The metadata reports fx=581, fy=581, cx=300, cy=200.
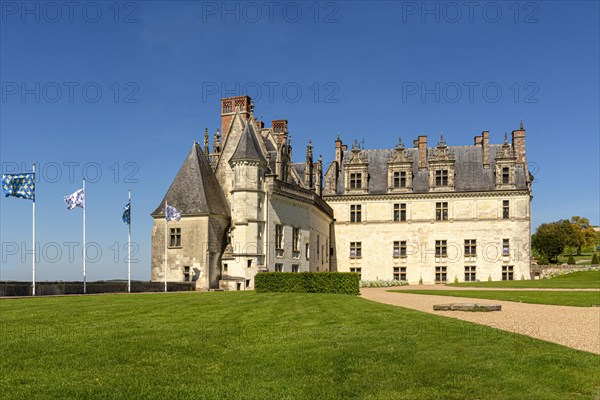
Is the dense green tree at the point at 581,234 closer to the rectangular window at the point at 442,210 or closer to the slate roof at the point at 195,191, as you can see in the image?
the rectangular window at the point at 442,210

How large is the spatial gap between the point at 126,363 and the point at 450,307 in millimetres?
13190

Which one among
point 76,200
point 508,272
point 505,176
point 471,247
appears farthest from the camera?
point 471,247

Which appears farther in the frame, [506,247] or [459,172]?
[459,172]

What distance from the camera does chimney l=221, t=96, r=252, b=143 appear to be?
143 ft

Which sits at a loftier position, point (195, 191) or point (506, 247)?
point (195, 191)

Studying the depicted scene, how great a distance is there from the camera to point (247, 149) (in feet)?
126

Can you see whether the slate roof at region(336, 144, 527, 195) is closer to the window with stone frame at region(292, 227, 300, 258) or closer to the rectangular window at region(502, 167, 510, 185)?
the rectangular window at region(502, 167, 510, 185)

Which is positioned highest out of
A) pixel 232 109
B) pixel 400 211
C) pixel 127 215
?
pixel 232 109

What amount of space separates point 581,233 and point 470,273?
6173 cm

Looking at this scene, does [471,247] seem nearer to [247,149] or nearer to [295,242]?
[295,242]

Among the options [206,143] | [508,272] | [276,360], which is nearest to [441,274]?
[508,272]

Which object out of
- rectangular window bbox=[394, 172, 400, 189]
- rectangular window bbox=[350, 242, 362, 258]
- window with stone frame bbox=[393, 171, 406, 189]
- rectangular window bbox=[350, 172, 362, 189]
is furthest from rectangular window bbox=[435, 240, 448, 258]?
rectangular window bbox=[350, 172, 362, 189]

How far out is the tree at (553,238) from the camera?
297 ft

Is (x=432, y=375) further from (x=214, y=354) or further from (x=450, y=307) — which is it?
(x=450, y=307)
